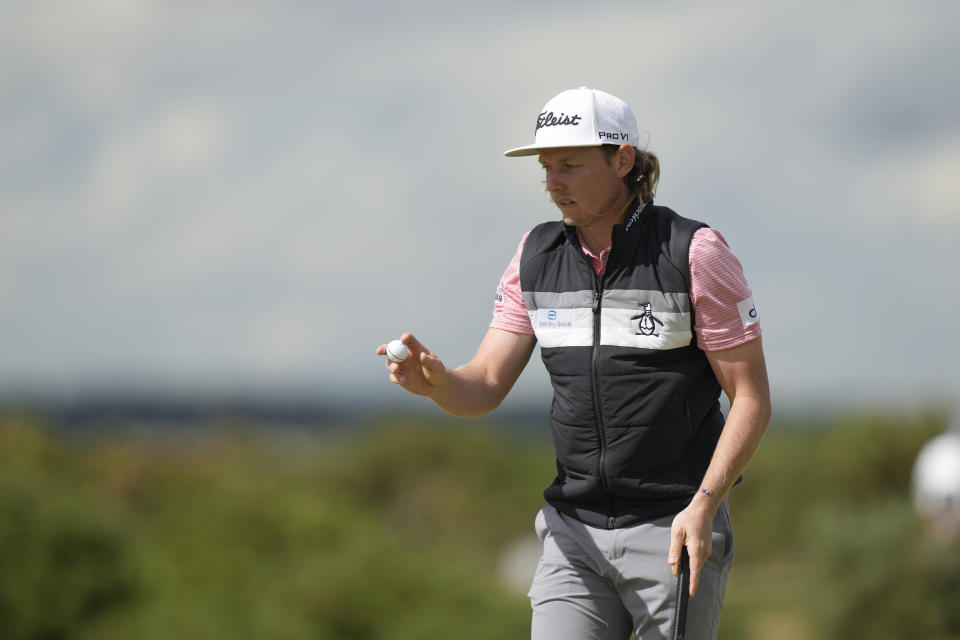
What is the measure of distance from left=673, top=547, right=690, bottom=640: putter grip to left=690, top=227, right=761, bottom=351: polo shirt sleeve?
0.77 meters

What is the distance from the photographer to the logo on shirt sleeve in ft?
14.4

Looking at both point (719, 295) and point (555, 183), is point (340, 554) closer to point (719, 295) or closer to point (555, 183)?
point (555, 183)

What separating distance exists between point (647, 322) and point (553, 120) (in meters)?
0.82

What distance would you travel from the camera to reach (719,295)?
4.34m

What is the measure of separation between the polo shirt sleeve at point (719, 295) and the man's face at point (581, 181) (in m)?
0.40

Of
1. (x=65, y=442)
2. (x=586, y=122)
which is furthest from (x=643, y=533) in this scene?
(x=65, y=442)

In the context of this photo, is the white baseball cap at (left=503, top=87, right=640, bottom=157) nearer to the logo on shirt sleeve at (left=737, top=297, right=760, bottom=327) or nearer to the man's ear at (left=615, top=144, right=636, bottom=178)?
the man's ear at (left=615, top=144, right=636, bottom=178)

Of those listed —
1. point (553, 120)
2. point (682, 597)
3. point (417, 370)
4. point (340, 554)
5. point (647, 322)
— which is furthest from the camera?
point (340, 554)

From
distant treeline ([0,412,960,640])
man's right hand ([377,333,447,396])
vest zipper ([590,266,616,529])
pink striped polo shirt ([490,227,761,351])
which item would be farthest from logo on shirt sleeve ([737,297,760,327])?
distant treeline ([0,412,960,640])

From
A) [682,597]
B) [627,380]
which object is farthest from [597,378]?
[682,597]

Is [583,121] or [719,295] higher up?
→ [583,121]

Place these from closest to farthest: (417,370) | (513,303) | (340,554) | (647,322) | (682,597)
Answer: (682,597) → (647,322) → (417,370) → (513,303) → (340,554)

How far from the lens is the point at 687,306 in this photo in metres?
4.39

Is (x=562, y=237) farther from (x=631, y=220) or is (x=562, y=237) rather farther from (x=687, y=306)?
(x=687, y=306)
